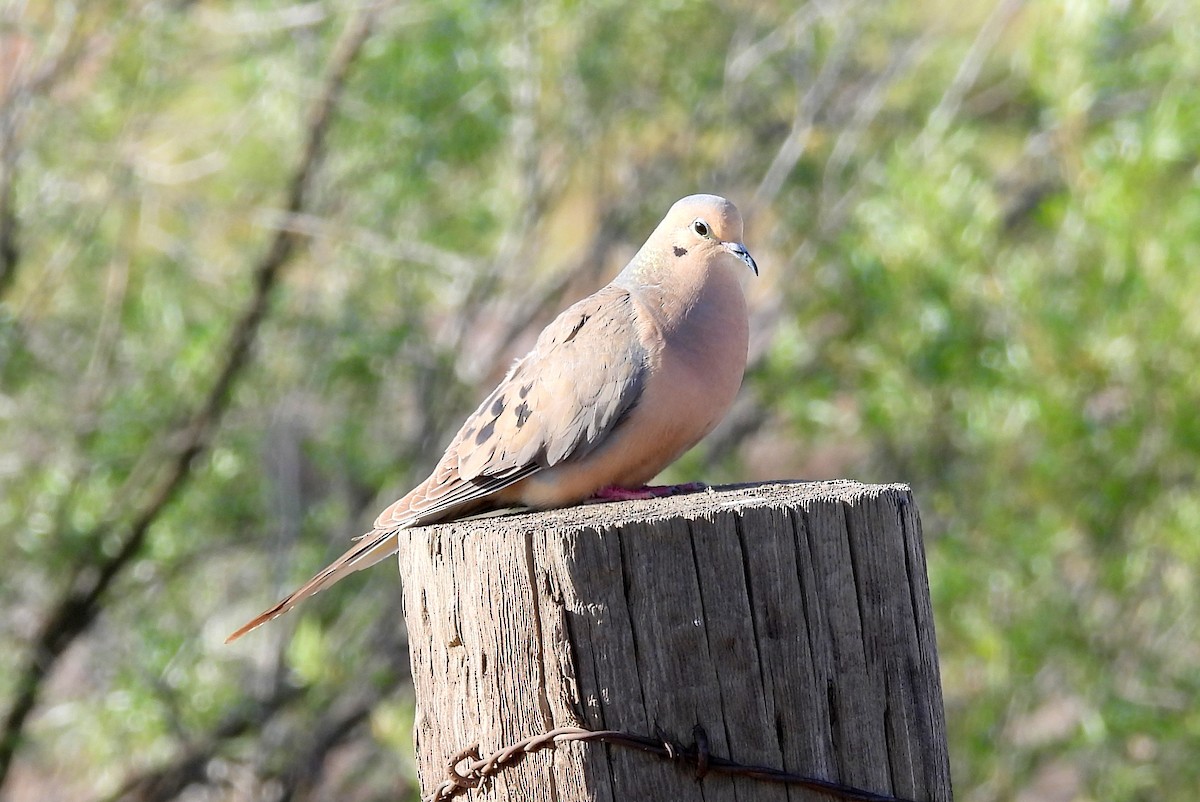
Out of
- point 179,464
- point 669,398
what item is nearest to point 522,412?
point 669,398

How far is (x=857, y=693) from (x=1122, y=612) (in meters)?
4.85

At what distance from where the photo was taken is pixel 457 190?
7668 millimetres

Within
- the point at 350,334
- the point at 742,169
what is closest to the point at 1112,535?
the point at 742,169

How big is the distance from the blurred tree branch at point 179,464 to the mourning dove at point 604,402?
3801 mm

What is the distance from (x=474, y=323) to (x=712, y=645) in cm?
598

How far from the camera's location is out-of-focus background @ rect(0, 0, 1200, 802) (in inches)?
231

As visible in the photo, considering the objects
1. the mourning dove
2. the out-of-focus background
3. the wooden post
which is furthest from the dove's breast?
the out-of-focus background

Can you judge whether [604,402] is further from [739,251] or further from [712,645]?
[712,645]

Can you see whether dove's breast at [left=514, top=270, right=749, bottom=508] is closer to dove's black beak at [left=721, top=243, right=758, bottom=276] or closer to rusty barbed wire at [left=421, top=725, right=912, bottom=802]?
dove's black beak at [left=721, top=243, right=758, bottom=276]

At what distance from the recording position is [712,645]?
1.99 m

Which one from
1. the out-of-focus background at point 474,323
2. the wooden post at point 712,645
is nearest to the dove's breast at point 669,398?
the wooden post at point 712,645

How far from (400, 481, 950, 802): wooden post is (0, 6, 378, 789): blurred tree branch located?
4742 millimetres

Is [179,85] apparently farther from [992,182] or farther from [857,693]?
[857,693]

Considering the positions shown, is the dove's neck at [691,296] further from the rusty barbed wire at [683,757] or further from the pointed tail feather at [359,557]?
the rusty barbed wire at [683,757]
